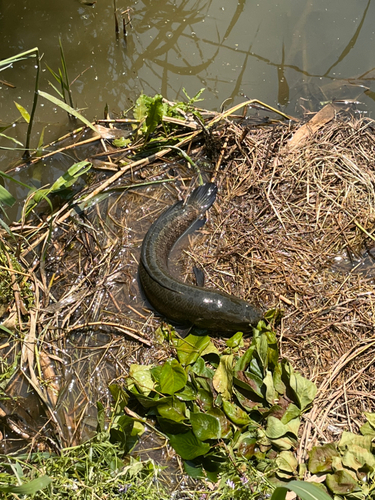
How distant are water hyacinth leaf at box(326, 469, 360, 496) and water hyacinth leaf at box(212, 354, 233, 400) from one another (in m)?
0.88

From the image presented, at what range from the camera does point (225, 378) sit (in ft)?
9.65

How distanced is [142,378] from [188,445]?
612 mm

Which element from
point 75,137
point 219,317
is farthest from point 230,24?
point 219,317

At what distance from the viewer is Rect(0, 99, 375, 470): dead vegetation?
3.03 metres

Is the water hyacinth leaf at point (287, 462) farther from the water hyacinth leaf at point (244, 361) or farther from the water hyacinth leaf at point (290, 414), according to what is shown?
the water hyacinth leaf at point (244, 361)

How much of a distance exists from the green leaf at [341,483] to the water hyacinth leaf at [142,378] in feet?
4.65

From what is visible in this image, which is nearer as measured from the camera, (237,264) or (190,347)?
(190,347)

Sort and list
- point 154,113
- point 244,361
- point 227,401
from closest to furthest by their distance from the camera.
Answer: point 227,401 → point 244,361 → point 154,113

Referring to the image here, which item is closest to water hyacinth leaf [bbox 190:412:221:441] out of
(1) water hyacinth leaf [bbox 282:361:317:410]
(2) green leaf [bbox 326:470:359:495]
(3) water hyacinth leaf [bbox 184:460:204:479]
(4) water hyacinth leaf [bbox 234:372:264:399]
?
(3) water hyacinth leaf [bbox 184:460:204:479]

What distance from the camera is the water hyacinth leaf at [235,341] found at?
10.3 ft

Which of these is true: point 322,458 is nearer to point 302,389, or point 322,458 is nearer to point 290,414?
point 290,414

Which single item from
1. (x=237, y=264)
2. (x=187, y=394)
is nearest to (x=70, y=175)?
(x=237, y=264)

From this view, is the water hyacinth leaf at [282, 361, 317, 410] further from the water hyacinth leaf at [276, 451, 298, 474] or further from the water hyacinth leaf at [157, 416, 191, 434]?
the water hyacinth leaf at [157, 416, 191, 434]

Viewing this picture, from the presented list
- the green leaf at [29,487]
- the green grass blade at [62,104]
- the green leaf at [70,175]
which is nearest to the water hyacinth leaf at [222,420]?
Answer: the green leaf at [29,487]
